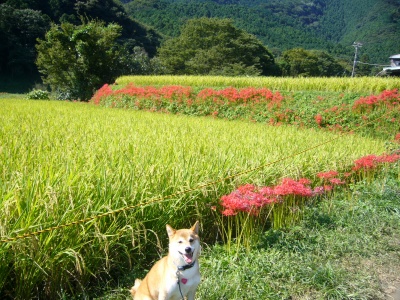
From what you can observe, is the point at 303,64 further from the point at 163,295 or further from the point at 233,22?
the point at 163,295

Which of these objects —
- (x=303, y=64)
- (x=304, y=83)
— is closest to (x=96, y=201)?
(x=304, y=83)

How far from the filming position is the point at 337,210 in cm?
377

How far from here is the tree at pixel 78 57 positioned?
60.4 feet

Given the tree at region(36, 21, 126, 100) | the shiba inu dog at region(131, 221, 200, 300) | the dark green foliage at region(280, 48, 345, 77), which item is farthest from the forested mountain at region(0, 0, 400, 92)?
the shiba inu dog at region(131, 221, 200, 300)

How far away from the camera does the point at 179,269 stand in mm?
1661

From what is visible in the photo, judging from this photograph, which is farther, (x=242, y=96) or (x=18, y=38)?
(x=18, y=38)

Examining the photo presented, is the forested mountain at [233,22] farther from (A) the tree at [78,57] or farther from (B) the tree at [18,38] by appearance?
(A) the tree at [78,57]

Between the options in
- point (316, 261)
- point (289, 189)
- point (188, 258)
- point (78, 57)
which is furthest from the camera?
point (78, 57)

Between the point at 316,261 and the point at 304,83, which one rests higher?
the point at 304,83

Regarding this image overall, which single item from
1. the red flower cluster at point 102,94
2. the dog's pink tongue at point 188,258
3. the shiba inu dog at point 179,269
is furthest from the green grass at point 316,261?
the red flower cluster at point 102,94

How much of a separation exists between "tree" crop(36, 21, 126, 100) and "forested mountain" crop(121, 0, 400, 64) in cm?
3868

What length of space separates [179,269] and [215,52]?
31673 mm

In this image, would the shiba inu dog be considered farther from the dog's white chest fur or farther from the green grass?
the green grass

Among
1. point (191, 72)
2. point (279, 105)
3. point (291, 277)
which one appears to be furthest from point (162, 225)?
point (191, 72)
